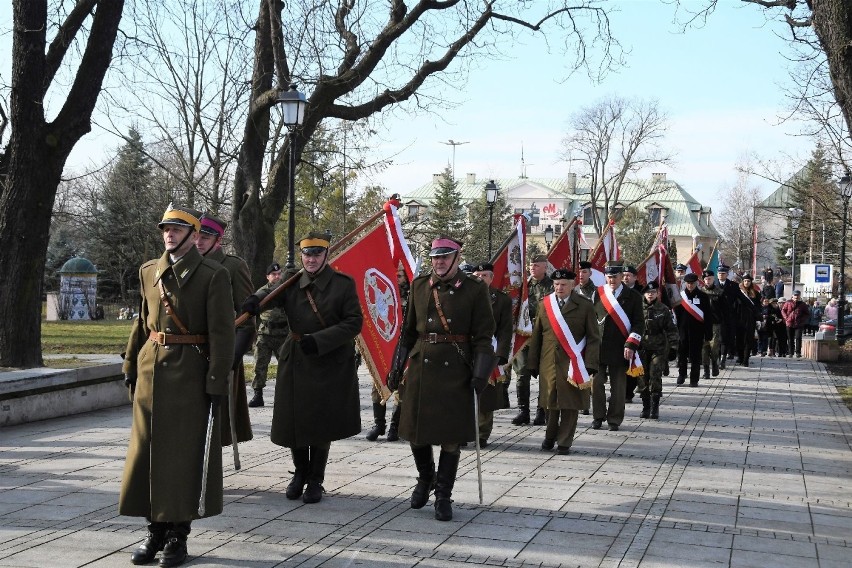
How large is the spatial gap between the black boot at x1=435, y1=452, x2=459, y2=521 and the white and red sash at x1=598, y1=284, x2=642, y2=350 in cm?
572

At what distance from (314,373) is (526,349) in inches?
244

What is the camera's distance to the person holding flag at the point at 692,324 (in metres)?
19.2

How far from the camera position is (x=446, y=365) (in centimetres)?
787

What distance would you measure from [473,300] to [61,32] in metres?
10.2

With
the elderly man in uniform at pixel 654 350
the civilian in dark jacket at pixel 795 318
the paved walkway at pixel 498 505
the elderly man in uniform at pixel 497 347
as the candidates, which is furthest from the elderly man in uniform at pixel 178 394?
the civilian in dark jacket at pixel 795 318

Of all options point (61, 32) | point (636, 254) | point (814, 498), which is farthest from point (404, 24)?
point (636, 254)

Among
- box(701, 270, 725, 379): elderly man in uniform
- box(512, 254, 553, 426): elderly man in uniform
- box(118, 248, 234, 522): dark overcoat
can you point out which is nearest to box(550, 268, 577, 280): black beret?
box(512, 254, 553, 426): elderly man in uniform

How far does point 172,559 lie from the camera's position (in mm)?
6070

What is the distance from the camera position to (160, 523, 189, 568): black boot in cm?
606

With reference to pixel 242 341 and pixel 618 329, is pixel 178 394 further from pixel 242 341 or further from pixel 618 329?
pixel 618 329

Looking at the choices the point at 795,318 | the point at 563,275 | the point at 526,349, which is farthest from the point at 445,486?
the point at 795,318

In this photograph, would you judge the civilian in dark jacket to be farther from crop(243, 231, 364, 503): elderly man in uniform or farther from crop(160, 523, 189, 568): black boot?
crop(160, 523, 189, 568): black boot

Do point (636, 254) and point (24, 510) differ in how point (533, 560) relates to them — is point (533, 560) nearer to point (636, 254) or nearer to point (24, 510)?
point (24, 510)

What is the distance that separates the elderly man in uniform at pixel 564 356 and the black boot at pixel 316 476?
3566 millimetres
